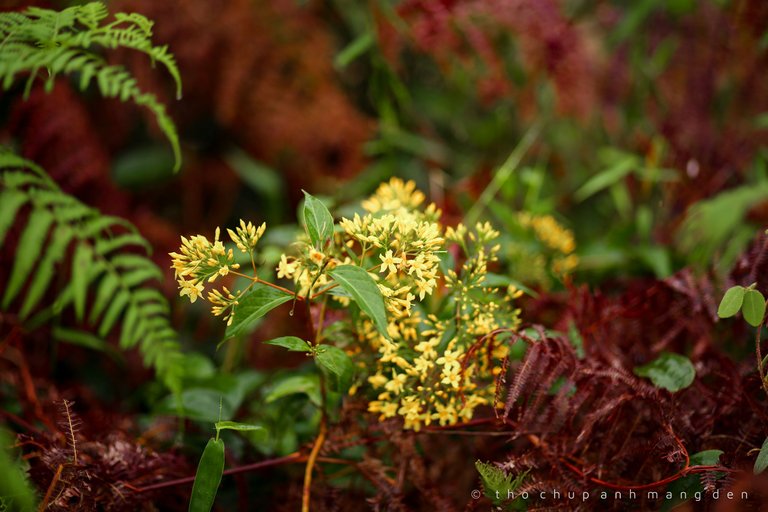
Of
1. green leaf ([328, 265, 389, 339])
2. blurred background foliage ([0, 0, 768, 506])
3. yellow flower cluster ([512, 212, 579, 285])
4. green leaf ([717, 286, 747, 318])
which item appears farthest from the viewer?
blurred background foliage ([0, 0, 768, 506])

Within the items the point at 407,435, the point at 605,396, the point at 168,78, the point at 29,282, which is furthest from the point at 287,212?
the point at 605,396

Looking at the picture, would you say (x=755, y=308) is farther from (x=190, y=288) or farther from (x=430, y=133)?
(x=430, y=133)

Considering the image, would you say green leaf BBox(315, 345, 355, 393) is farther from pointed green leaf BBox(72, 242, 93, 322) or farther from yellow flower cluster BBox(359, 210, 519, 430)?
pointed green leaf BBox(72, 242, 93, 322)

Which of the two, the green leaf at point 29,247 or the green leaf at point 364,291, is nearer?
the green leaf at point 364,291

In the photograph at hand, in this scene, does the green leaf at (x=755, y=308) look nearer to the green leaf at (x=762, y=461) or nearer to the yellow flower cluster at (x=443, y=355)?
the green leaf at (x=762, y=461)

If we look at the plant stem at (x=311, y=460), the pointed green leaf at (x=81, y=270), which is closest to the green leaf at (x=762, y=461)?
the plant stem at (x=311, y=460)

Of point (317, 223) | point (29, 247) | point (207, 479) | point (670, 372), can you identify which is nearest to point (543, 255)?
point (670, 372)

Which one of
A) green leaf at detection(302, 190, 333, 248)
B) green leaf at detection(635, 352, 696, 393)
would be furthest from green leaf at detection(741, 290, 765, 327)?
green leaf at detection(302, 190, 333, 248)
